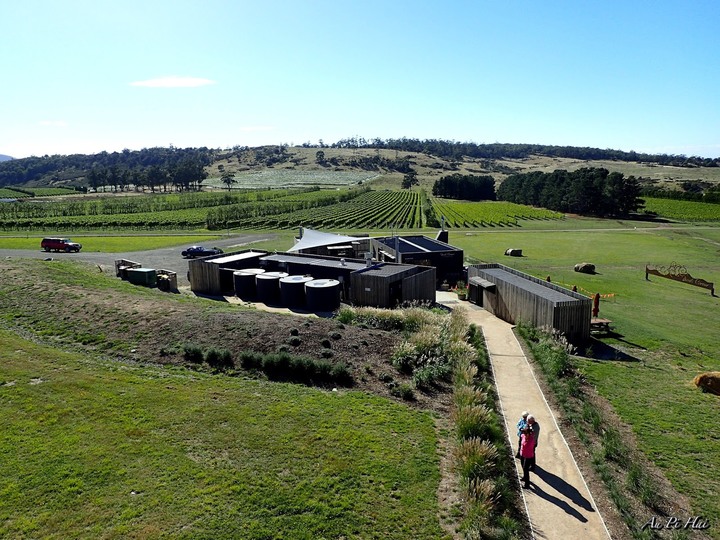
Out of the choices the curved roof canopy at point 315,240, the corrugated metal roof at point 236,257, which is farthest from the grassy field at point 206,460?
the curved roof canopy at point 315,240

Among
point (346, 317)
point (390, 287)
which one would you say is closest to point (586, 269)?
point (390, 287)

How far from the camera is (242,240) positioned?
199 feet

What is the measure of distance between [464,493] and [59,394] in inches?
507

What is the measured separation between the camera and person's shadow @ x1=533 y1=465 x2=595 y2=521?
10695 millimetres

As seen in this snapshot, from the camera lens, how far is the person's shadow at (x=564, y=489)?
10695 millimetres

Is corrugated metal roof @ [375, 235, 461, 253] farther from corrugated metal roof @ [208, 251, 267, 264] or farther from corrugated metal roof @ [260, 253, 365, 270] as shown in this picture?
corrugated metal roof @ [208, 251, 267, 264]

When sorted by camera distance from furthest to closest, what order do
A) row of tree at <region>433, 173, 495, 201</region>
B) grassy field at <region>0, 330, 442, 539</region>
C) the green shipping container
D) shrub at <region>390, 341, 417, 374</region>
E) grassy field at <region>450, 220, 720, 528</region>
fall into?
row of tree at <region>433, 173, 495, 201</region> < the green shipping container < shrub at <region>390, 341, 417, 374</region> < grassy field at <region>450, 220, 720, 528</region> < grassy field at <region>0, 330, 442, 539</region>

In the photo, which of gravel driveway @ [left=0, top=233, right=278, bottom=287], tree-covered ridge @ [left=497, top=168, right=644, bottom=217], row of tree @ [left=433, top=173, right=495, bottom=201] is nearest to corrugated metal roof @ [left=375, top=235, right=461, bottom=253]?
gravel driveway @ [left=0, top=233, right=278, bottom=287]

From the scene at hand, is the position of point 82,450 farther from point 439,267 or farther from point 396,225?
point 396,225

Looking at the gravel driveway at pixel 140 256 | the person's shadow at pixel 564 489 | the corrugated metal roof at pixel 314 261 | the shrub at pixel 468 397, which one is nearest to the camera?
the person's shadow at pixel 564 489

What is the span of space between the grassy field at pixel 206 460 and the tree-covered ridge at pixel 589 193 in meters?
99.3

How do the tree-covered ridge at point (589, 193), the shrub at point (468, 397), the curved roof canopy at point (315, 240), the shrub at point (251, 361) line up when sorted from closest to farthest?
1. the shrub at point (468, 397)
2. the shrub at point (251, 361)
3. the curved roof canopy at point (315, 240)
4. the tree-covered ridge at point (589, 193)

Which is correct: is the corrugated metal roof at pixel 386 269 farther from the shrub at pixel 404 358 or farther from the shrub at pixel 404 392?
the shrub at pixel 404 392

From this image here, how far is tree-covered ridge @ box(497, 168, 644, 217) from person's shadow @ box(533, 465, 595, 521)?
99.7m
